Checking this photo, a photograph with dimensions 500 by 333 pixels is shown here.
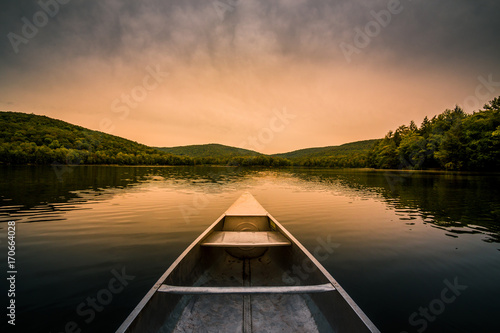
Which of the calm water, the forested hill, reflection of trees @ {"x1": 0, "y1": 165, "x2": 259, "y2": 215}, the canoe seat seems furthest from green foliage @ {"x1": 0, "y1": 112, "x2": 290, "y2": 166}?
the canoe seat

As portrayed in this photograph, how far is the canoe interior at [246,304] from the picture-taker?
341cm

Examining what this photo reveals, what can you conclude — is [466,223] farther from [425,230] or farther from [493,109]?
[493,109]

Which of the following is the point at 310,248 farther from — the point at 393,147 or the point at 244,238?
the point at 393,147

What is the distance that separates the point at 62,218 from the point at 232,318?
46.0 feet

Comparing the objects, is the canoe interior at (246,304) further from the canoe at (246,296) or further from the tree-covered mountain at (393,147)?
the tree-covered mountain at (393,147)

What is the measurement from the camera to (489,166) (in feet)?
220

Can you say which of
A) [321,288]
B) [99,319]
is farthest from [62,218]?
[321,288]

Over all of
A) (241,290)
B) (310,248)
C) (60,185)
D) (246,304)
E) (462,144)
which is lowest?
Result: (310,248)

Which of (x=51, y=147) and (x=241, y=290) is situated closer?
(x=241, y=290)

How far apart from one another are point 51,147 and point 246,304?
551 ft

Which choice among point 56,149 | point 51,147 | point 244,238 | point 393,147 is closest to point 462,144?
point 393,147

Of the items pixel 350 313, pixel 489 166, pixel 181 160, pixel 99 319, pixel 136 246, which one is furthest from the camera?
pixel 181 160

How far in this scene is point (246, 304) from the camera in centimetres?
455

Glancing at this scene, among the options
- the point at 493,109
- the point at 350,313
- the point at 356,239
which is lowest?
the point at 356,239
